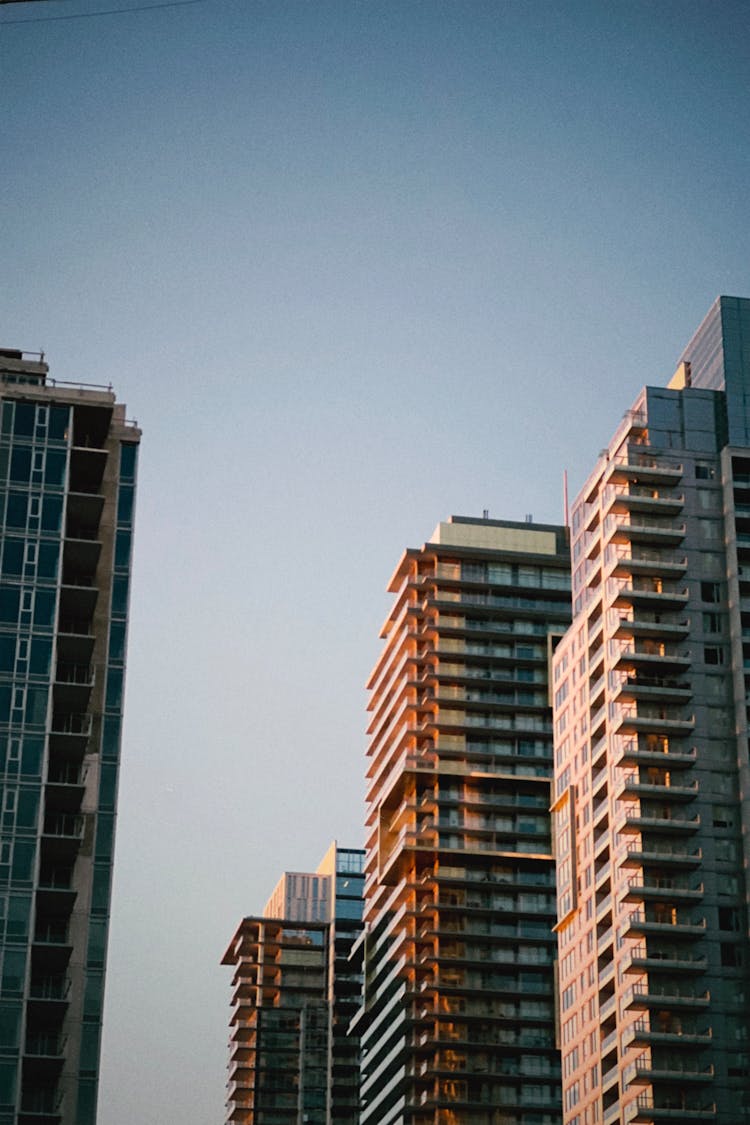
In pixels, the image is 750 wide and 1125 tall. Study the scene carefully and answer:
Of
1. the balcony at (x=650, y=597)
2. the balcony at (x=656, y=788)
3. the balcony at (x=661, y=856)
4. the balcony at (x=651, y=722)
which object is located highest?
the balcony at (x=650, y=597)

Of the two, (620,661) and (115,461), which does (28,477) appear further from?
(620,661)

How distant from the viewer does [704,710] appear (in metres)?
158

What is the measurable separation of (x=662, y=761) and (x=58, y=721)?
187 feet

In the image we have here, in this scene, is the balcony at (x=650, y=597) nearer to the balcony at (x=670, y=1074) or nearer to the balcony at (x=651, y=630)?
the balcony at (x=651, y=630)

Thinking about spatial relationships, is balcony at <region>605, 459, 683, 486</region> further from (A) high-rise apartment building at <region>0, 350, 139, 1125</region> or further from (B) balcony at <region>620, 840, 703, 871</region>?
(A) high-rise apartment building at <region>0, 350, 139, 1125</region>

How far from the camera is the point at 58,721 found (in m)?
118

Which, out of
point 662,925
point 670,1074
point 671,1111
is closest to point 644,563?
point 662,925

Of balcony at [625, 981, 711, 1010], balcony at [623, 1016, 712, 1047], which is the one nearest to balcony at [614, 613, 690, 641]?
balcony at [625, 981, 711, 1010]

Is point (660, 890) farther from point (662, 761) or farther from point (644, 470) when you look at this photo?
point (644, 470)

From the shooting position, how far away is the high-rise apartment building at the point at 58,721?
356 feet

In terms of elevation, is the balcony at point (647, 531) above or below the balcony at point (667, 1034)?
above

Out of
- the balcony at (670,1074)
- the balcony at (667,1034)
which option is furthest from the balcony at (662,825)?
the balcony at (670,1074)

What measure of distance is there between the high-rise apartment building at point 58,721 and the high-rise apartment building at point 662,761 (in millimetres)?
51342

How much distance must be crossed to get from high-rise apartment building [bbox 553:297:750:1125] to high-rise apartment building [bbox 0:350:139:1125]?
51342mm
